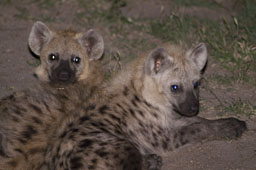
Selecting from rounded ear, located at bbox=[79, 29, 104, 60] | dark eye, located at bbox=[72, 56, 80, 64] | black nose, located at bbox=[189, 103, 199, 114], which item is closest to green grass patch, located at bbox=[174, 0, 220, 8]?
rounded ear, located at bbox=[79, 29, 104, 60]

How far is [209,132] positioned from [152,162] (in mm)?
558

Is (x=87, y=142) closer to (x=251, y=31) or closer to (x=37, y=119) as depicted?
(x=37, y=119)

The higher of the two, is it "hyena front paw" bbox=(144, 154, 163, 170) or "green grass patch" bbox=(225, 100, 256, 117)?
"green grass patch" bbox=(225, 100, 256, 117)

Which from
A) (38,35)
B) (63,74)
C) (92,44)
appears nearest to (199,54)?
(92,44)

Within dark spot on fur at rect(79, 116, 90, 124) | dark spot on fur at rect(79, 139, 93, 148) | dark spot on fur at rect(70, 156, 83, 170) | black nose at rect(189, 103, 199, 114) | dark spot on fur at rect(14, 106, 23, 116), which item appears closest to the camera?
dark spot on fur at rect(70, 156, 83, 170)

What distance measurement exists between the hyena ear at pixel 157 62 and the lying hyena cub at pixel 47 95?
1.56ft

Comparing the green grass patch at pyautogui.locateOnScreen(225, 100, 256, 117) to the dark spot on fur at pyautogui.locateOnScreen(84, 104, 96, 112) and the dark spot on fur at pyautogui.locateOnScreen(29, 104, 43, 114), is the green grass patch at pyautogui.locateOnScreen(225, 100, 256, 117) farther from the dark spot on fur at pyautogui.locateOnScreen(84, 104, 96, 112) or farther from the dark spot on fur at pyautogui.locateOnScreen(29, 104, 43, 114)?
the dark spot on fur at pyautogui.locateOnScreen(29, 104, 43, 114)

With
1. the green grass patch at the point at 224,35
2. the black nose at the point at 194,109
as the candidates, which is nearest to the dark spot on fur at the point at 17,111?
the black nose at the point at 194,109

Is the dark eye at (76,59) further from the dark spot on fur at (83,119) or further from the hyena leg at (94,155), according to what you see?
the hyena leg at (94,155)

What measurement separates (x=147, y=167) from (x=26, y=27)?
9.32ft

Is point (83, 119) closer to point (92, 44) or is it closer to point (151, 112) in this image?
point (151, 112)

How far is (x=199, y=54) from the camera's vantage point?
12.2 ft

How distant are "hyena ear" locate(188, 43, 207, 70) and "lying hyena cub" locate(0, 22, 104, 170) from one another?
80cm

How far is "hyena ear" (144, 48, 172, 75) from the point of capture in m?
3.48
